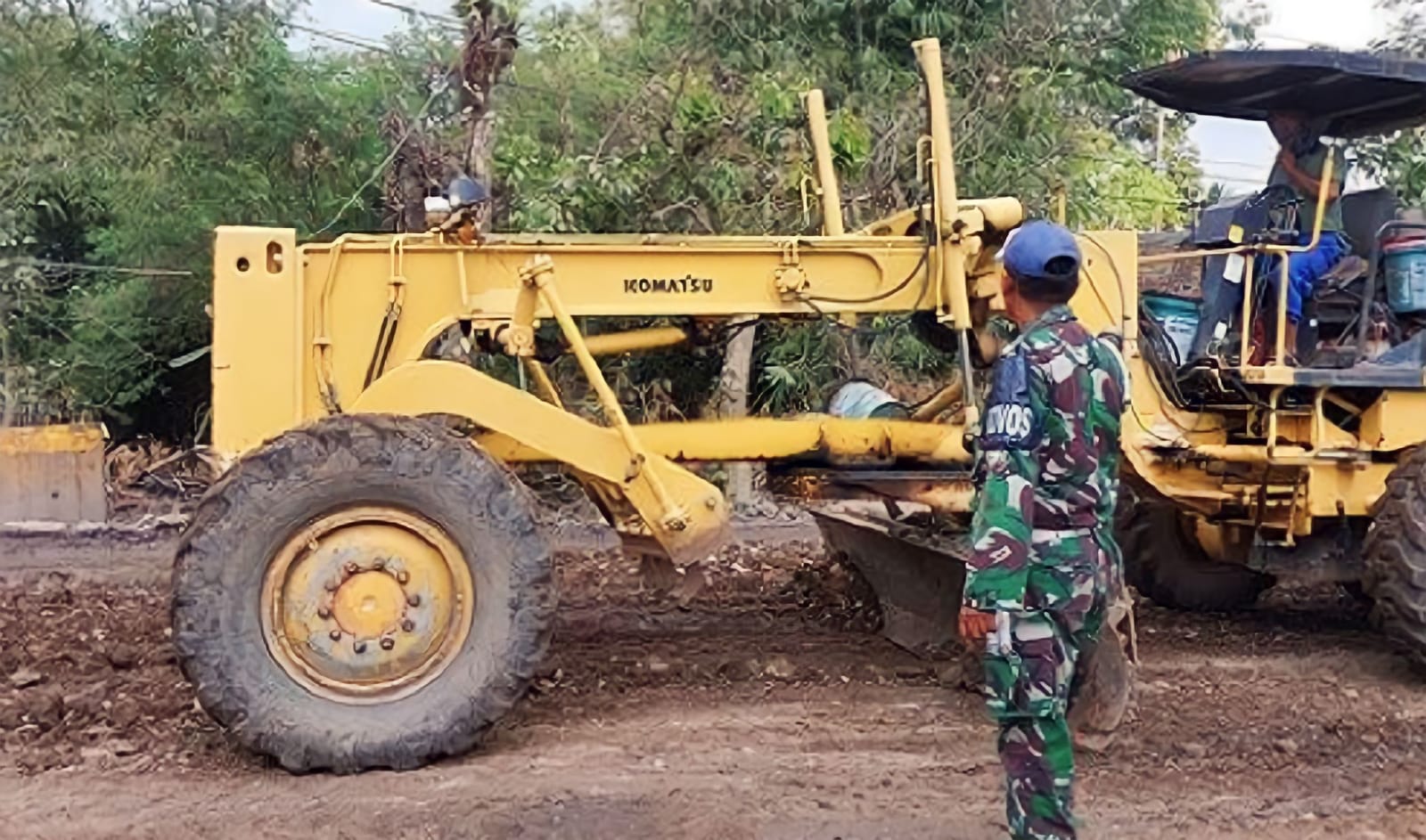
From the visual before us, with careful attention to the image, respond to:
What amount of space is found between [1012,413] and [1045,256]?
432 millimetres

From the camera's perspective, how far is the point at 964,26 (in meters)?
14.1

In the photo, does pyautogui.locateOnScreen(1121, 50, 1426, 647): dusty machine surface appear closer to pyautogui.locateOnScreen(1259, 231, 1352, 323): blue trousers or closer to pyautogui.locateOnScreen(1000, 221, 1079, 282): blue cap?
pyautogui.locateOnScreen(1259, 231, 1352, 323): blue trousers

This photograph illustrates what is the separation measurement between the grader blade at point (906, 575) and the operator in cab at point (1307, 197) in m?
1.77

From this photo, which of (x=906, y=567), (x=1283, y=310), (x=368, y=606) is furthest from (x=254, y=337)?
(x=1283, y=310)

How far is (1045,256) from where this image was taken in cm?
464

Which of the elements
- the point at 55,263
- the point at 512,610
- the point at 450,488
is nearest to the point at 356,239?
the point at 450,488

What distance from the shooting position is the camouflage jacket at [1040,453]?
453 cm

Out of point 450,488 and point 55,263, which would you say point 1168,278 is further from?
point 55,263

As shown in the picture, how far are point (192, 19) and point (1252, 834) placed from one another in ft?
37.9

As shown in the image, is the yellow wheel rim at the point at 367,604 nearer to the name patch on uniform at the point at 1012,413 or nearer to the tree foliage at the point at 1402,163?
the name patch on uniform at the point at 1012,413

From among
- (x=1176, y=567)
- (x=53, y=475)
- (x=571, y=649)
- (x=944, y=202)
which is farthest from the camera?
(x=53, y=475)

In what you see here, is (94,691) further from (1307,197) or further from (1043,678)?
(1307,197)

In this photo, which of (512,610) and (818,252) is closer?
(512,610)

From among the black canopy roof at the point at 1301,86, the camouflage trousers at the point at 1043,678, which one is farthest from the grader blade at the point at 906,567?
the black canopy roof at the point at 1301,86
